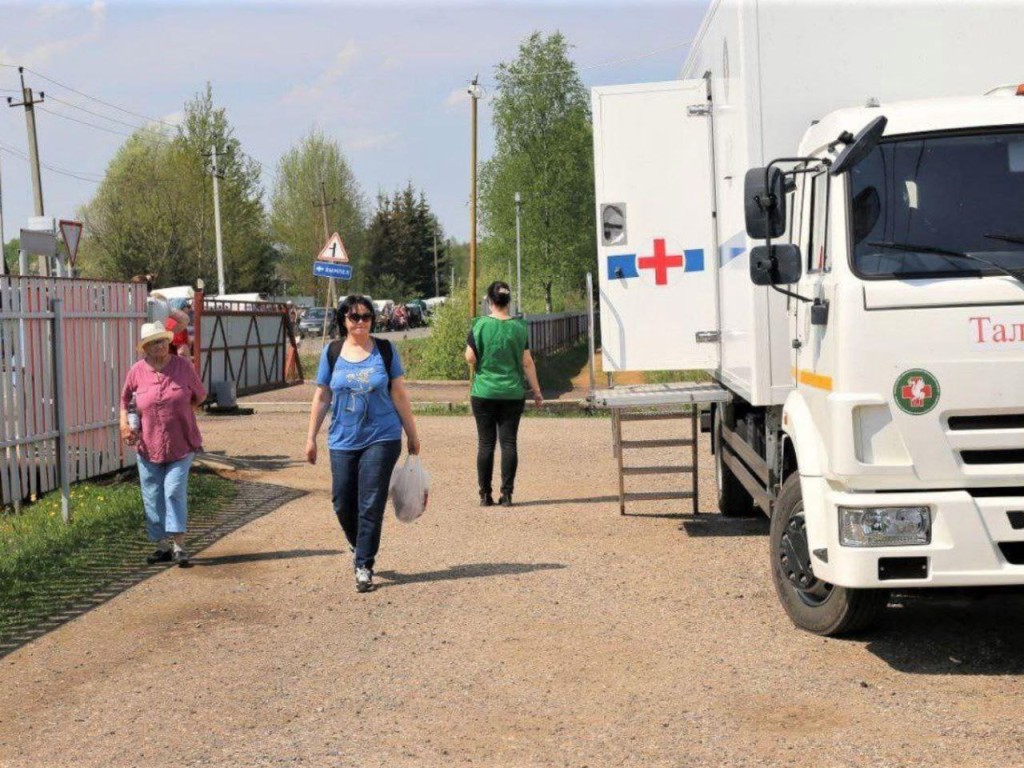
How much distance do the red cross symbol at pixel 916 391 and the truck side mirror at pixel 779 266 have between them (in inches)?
30.4

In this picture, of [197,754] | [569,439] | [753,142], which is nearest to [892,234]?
[753,142]

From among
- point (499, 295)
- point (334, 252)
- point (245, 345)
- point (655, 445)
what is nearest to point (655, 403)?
point (655, 445)

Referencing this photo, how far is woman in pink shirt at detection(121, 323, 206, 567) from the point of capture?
967 centimetres

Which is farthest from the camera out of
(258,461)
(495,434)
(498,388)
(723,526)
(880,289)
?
(258,461)

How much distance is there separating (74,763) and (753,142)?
471cm

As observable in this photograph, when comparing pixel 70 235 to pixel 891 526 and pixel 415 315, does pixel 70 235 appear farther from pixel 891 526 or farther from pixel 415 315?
pixel 415 315

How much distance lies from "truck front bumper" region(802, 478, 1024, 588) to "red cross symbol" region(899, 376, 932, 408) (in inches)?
15.8

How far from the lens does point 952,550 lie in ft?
19.8

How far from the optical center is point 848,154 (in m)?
6.29

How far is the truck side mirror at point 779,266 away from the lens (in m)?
6.58

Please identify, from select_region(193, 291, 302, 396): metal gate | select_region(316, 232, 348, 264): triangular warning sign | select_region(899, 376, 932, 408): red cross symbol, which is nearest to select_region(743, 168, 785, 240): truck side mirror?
select_region(899, 376, 932, 408): red cross symbol

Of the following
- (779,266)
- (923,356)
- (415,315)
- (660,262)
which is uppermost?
(415,315)

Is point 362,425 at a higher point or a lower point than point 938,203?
lower

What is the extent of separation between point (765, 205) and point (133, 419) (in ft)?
16.7
